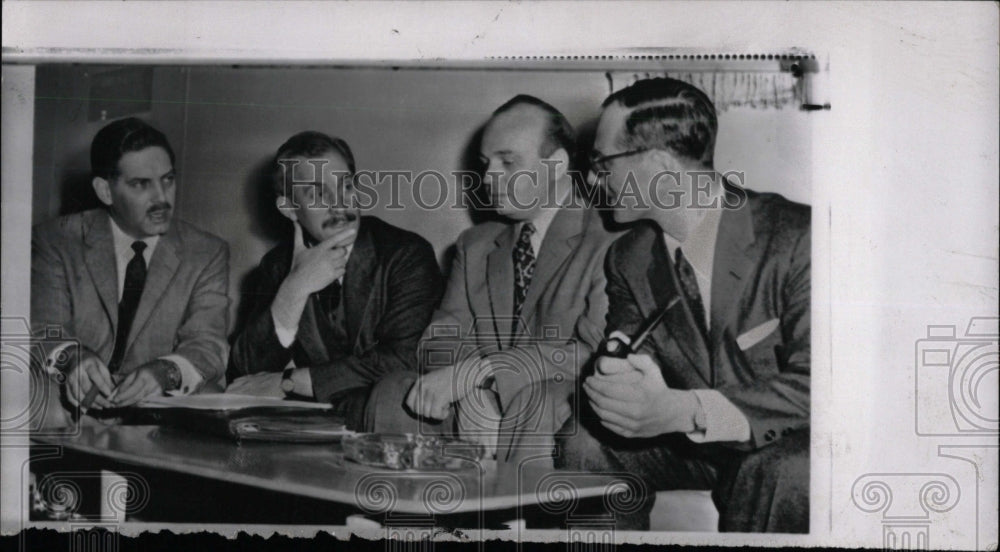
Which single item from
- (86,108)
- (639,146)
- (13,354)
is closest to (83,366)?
(13,354)

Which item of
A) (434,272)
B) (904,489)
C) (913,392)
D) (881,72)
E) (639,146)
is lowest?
(904,489)

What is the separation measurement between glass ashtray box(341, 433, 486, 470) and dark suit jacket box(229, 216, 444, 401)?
20 cm

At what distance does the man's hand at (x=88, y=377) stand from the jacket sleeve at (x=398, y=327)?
0.70 metres

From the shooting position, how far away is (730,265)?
3447mm

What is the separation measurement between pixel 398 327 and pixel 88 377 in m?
1.06

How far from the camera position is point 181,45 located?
11.6 feet

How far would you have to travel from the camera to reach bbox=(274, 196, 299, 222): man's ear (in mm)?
3525

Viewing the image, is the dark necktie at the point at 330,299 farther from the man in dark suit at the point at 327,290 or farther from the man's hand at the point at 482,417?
the man's hand at the point at 482,417

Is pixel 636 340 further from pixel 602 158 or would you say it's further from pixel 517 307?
pixel 602 158

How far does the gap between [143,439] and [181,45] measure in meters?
1.32

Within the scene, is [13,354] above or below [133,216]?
below

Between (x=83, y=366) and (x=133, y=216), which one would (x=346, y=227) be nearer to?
(x=133, y=216)
